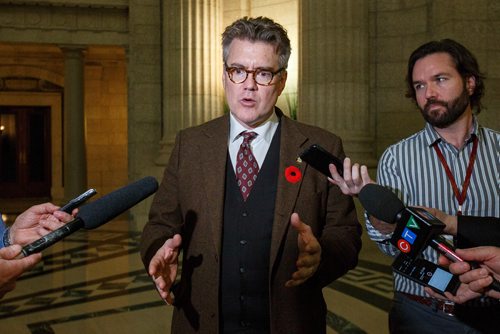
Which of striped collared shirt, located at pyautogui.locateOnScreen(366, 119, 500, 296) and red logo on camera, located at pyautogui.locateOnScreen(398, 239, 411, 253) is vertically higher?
striped collared shirt, located at pyautogui.locateOnScreen(366, 119, 500, 296)

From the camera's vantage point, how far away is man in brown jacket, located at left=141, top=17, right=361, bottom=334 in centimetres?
180

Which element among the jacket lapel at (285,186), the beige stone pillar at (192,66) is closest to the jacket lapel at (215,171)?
the jacket lapel at (285,186)

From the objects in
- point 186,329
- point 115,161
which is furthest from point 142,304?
point 115,161

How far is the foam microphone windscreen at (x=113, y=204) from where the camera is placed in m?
1.44

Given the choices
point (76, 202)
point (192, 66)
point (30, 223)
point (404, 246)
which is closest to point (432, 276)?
point (404, 246)

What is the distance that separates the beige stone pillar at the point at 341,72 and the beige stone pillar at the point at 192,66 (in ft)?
6.26

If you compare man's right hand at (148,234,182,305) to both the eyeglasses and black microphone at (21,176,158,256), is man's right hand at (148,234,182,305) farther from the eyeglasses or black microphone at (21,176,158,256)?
the eyeglasses

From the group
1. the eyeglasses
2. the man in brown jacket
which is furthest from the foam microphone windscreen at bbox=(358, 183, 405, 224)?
the eyeglasses

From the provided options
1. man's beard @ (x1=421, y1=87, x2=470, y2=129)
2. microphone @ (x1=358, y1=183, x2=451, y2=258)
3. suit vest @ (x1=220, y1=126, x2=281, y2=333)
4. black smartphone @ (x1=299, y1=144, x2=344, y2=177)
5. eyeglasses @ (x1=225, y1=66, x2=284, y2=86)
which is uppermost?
eyeglasses @ (x1=225, y1=66, x2=284, y2=86)

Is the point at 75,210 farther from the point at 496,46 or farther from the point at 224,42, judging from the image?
the point at 496,46

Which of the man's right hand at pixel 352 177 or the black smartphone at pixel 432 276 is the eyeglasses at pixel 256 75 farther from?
the black smartphone at pixel 432 276

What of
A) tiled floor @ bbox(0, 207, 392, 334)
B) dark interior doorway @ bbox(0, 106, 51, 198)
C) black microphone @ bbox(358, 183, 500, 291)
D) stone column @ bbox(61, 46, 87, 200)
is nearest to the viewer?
black microphone @ bbox(358, 183, 500, 291)

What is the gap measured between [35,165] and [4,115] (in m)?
1.59

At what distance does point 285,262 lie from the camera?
182 cm
